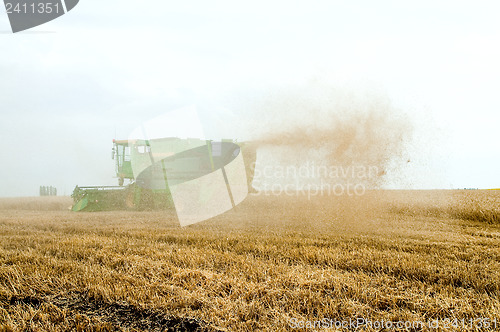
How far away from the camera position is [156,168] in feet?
47.2

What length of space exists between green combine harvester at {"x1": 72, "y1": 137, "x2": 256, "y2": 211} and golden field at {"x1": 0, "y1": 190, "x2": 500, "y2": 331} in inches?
285

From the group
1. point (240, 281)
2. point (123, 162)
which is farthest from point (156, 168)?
point (240, 281)

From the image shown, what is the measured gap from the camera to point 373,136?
10469 mm

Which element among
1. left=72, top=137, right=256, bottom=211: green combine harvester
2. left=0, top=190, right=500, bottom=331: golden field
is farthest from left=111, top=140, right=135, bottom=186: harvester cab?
left=0, top=190, right=500, bottom=331: golden field

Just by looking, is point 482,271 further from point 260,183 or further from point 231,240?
point 260,183

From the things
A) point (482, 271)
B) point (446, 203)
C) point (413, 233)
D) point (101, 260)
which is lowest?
point (446, 203)

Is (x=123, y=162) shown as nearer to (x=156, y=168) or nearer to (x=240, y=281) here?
(x=156, y=168)

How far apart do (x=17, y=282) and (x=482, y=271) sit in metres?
5.55

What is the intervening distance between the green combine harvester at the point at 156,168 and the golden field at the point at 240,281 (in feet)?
23.8

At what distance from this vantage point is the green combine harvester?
14000 millimetres

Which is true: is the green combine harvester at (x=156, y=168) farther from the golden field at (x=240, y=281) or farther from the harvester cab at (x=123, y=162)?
the golden field at (x=240, y=281)

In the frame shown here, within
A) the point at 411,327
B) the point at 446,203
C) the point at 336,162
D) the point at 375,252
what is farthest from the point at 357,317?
the point at 446,203

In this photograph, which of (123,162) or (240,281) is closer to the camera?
(240,281)

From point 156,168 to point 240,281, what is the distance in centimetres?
1143
